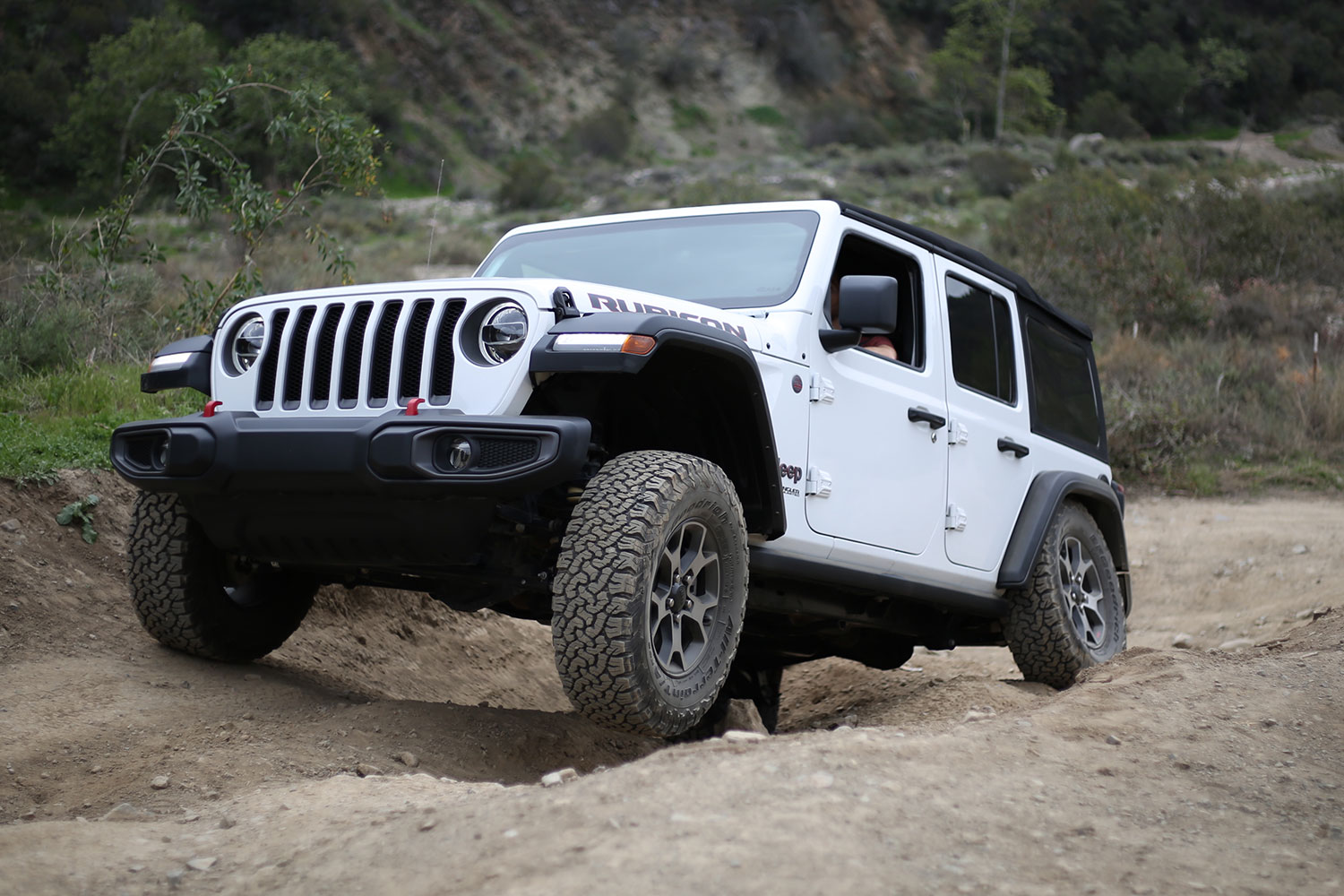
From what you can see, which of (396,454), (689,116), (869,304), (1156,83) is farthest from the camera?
(1156,83)

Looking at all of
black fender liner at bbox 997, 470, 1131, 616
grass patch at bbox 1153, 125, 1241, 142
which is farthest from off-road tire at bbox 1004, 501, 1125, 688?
grass patch at bbox 1153, 125, 1241, 142

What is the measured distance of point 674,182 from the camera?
34438 millimetres

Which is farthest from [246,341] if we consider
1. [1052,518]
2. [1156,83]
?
[1156,83]

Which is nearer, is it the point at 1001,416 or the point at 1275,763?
the point at 1275,763

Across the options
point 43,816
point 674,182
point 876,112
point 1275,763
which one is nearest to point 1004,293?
point 1275,763

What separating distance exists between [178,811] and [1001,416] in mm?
3765

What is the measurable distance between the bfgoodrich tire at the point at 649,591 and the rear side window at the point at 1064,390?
8.71 feet

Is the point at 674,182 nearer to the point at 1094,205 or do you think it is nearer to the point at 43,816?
the point at 1094,205

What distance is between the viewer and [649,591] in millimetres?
3320

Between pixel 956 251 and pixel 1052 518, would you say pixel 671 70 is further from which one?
pixel 1052 518

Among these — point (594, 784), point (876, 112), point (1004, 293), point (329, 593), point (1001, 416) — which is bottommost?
point (329, 593)

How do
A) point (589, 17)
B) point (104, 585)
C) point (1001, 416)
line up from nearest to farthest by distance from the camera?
point (104, 585) → point (1001, 416) → point (589, 17)

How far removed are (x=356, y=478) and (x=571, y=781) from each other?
1003 mm

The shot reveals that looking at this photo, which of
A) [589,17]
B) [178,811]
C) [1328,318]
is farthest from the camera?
[589,17]
